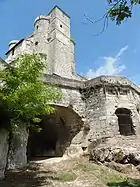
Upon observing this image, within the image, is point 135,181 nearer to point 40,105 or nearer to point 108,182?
point 108,182

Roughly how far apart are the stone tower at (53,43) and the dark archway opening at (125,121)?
14862 mm

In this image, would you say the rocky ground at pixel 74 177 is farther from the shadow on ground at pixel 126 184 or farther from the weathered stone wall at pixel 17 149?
the weathered stone wall at pixel 17 149

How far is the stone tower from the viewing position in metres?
28.3

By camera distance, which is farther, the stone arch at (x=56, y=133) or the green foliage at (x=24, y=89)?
the stone arch at (x=56, y=133)

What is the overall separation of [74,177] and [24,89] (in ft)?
11.5

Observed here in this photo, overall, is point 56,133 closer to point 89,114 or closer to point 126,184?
point 89,114

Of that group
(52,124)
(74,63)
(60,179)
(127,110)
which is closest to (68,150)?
(52,124)

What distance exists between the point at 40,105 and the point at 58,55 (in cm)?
2207

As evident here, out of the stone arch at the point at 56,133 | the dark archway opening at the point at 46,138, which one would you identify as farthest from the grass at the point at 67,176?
the dark archway opening at the point at 46,138

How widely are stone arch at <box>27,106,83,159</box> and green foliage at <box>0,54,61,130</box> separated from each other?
4695mm

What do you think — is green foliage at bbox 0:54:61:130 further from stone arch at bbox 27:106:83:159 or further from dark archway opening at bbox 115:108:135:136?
dark archway opening at bbox 115:108:135:136

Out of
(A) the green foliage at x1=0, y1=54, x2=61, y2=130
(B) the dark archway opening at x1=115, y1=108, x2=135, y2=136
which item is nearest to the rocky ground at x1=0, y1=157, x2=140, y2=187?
(A) the green foliage at x1=0, y1=54, x2=61, y2=130

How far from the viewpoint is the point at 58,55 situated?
28719 mm

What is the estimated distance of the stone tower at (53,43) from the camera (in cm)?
2833
